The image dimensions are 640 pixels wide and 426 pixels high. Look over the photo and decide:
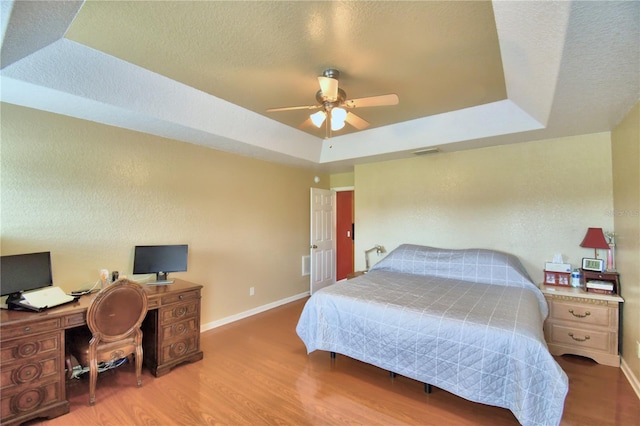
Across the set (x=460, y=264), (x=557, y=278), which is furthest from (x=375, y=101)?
(x=557, y=278)

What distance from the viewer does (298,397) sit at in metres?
2.24

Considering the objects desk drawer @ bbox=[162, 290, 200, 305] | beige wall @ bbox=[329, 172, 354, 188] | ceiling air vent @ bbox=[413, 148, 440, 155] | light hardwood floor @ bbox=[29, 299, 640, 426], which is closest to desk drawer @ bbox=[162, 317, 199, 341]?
desk drawer @ bbox=[162, 290, 200, 305]

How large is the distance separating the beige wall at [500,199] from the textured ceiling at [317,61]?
13.5 inches

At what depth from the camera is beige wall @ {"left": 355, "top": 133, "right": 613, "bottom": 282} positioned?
10.3 ft

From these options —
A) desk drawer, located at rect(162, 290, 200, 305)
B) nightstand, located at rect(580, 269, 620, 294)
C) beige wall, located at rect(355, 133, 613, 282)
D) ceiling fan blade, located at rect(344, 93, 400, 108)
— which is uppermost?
ceiling fan blade, located at rect(344, 93, 400, 108)

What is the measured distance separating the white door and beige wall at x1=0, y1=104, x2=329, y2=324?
506 millimetres

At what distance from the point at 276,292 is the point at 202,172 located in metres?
2.22

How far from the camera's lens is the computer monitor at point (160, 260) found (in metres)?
2.92

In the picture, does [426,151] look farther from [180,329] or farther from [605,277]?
[180,329]

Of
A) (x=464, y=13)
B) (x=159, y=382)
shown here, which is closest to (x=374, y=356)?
(x=159, y=382)

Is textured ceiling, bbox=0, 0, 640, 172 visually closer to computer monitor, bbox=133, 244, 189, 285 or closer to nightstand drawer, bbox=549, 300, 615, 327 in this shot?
computer monitor, bbox=133, 244, 189, 285

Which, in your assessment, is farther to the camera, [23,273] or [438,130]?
[438,130]

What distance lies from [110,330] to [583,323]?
4.23 meters

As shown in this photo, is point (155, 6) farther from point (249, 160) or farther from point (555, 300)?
point (555, 300)
